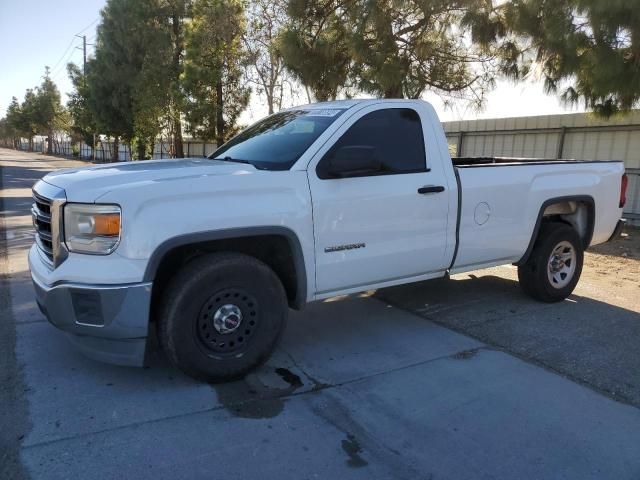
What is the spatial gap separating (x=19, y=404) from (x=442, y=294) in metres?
4.42

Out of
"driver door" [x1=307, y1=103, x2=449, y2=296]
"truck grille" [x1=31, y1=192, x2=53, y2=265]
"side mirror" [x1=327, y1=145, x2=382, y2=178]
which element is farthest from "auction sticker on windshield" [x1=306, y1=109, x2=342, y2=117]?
"truck grille" [x1=31, y1=192, x2=53, y2=265]

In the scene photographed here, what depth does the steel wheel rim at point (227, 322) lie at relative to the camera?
3748 millimetres

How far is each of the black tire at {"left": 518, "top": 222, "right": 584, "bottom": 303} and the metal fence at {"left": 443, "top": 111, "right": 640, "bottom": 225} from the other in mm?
5940

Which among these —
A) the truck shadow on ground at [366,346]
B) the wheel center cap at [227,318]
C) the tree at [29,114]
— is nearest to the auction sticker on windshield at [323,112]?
the wheel center cap at [227,318]

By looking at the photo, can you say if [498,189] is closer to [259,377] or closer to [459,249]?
[459,249]

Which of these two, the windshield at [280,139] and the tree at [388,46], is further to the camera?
the tree at [388,46]

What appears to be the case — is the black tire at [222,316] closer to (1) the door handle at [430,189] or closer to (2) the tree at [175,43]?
(1) the door handle at [430,189]

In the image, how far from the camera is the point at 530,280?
594 cm

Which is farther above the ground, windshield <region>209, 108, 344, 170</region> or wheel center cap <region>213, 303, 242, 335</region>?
windshield <region>209, 108, 344, 170</region>

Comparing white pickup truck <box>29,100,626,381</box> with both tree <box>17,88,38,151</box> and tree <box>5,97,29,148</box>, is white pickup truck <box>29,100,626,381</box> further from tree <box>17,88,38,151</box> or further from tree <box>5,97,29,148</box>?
tree <box>5,97,29,148</box>

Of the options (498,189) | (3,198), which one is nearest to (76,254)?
(498,189)

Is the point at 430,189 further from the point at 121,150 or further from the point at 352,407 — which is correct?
the point at 121,150

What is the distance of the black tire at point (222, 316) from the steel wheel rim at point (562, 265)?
11.3ft

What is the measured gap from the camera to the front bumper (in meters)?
3.41
